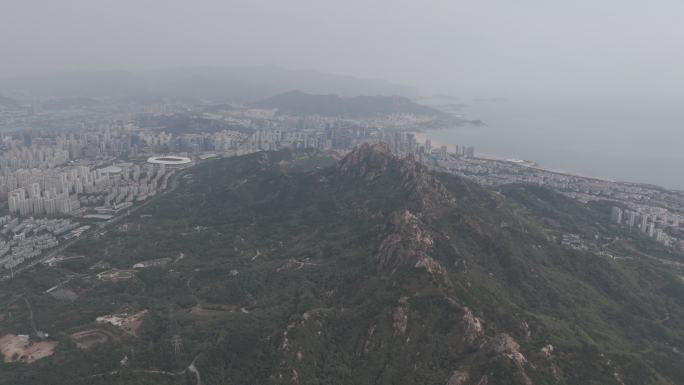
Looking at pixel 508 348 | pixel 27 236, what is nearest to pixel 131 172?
pixel 27 236

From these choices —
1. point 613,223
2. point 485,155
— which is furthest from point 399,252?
point 485,155

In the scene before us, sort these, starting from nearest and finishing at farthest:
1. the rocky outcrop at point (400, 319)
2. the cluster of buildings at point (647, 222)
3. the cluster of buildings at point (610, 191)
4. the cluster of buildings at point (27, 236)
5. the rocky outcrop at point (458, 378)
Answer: the rocky outcrop at point (458, 378), the rocky outcrop at point (400, 319), the cluster of buildings at point (27, 236), the cluster of buildings at point (647, 222), the cluster of buildings at point (610, 191)

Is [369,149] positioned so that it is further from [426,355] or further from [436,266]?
[426,355]

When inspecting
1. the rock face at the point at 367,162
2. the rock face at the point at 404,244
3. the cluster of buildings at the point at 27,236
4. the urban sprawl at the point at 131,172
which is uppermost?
the rock face at the point at 367,162

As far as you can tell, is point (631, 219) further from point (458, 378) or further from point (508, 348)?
point (458, 378)

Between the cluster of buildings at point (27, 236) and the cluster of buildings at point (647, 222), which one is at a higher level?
the cluster of buildings at point (647, 222)

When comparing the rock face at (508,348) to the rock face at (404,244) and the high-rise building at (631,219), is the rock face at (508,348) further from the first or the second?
the high-rise building at (631,219)

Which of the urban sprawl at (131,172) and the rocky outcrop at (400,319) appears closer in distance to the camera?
the rocky outcrop at (400,319)

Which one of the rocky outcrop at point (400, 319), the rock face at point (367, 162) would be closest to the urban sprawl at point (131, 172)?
the rock face at point (367, 162)

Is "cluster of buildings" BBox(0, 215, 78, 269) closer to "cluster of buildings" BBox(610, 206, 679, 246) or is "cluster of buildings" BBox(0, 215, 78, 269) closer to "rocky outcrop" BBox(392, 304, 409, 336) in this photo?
"rocky outcrop" BBox(392, 304, 409, 336)
